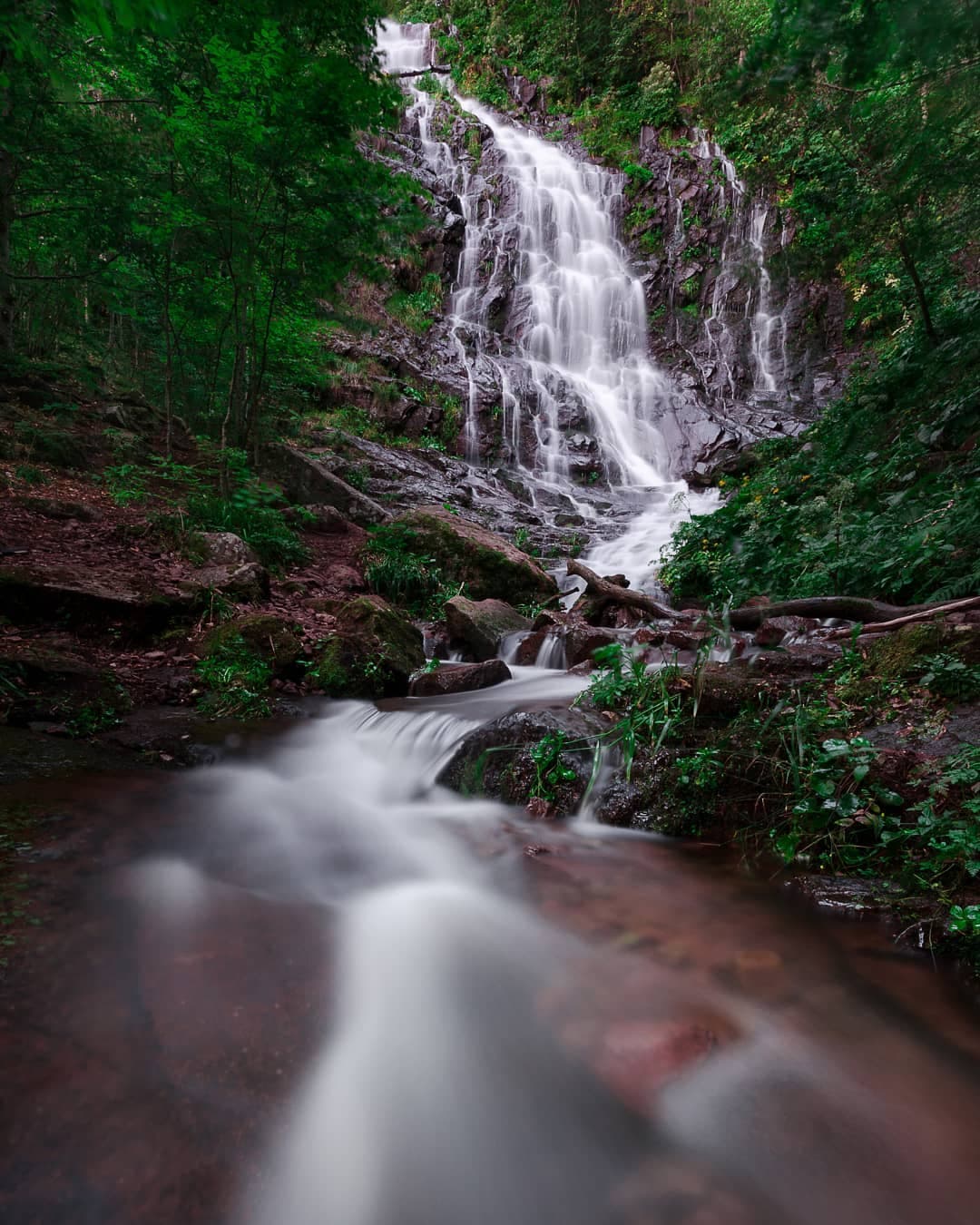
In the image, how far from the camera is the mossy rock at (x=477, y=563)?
876cm

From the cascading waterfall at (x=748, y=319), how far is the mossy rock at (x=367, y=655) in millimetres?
17463

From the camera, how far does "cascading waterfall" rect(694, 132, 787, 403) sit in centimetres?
2022

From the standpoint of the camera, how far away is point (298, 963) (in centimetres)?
204

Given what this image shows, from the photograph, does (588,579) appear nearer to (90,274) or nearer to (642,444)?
(90,274)

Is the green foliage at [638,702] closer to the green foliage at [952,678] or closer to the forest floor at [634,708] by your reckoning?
the forest floor at [634,708]

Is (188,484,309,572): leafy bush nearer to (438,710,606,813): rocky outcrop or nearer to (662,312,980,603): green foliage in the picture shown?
(438,710,606,813): rocky outcrop

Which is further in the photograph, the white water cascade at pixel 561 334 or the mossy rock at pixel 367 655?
the white water cascade at pixel 561 334

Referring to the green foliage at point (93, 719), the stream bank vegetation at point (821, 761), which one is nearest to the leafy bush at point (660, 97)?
the stream bank vegetation at point (821, 761)

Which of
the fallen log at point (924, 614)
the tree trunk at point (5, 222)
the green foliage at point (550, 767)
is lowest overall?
the green foliage at point (550, 767)

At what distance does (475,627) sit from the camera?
698 cm

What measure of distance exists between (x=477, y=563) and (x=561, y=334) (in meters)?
14.5

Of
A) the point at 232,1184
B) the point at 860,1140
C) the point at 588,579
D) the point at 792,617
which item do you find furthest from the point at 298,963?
the point at 588,579

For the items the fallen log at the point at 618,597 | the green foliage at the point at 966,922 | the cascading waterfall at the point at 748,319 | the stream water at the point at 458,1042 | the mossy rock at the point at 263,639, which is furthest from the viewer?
the cascading waterfall at the point at 748,319

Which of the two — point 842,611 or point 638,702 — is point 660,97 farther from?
point 638,702
